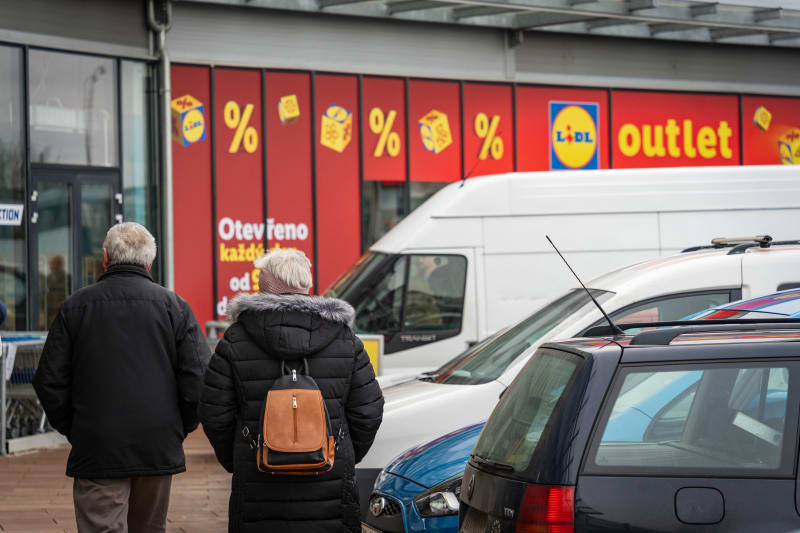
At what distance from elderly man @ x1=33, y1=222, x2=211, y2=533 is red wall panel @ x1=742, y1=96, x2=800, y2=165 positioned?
17493mm

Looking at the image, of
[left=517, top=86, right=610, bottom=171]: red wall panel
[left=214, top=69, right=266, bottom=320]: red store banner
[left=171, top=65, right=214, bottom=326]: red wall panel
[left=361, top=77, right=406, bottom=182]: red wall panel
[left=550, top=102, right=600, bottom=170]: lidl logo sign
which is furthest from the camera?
[left=550, top=102, right=600, bottom=170]: lidl logo sign

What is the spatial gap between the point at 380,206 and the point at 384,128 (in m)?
1.24

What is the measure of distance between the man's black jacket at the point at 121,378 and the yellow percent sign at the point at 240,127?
12212 mm

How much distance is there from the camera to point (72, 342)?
16.2 feet

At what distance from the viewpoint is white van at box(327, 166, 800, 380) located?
10867mm

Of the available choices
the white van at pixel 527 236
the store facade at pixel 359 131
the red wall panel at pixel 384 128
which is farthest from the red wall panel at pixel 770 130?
the white van at pixel 527 236

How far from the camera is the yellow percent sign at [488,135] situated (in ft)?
61.6

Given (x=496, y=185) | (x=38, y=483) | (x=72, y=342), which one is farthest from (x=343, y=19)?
(x=72, y=342)

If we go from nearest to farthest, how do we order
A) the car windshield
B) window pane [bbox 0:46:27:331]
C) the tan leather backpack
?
1. the tan leather backpack
2. the car windshield
3. window pane [bbox 0:46:27:331]

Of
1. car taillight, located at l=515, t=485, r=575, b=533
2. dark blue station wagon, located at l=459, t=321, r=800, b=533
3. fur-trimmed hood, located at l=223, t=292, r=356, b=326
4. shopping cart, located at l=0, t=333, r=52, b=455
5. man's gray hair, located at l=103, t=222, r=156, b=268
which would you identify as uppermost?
man's gray hair, located at l=103, t=222, r=156, b=268

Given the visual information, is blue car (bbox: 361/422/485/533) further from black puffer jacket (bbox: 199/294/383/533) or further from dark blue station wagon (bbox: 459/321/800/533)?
dark blue station wagon (bbox: 459/321/800/533)

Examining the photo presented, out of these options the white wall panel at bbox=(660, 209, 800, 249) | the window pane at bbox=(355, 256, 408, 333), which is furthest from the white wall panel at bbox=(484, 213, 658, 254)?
the window pane at bbox=(355, 256, 408, 333)

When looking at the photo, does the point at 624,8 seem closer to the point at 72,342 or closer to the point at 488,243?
the point at 488,243

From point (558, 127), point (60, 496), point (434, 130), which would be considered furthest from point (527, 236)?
point (558, 127)
